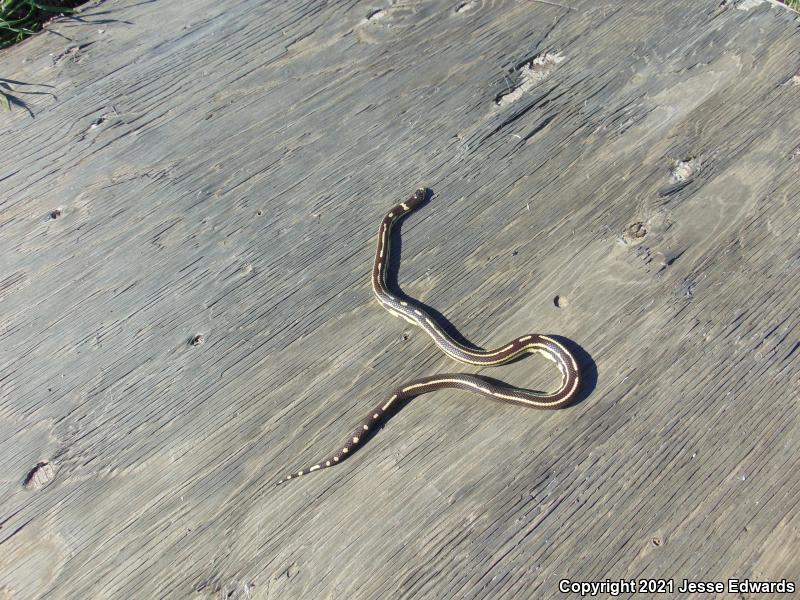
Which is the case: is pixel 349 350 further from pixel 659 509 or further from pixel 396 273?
pixel 659 509

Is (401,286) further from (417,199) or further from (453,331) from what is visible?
(417,199)

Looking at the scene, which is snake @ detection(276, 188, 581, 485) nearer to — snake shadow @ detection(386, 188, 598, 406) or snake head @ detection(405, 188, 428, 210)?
snake shadow @ detection(386, 188, 598, 406)

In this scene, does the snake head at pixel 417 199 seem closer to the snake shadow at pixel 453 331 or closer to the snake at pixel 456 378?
the snake shadow at pixel 453 331

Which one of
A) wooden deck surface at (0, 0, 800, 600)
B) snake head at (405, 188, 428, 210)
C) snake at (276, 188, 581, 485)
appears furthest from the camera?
snake head at (405, 188, 428, 210)

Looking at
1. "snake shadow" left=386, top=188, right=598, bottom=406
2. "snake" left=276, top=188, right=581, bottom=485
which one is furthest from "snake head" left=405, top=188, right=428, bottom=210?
"snake" left=276, top=188, right=581, bottom=485

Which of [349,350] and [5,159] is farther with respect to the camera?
[5,159]

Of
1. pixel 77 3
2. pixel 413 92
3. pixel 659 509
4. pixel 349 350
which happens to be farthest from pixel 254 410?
pixel 77 3
